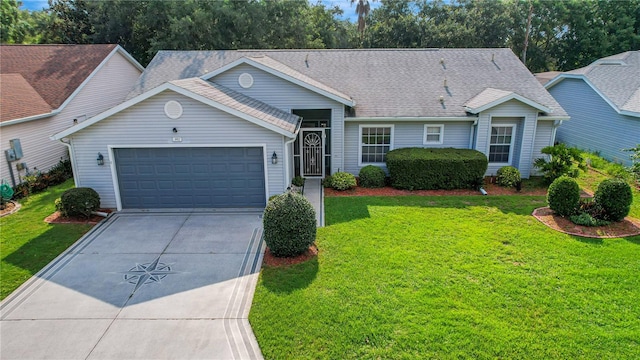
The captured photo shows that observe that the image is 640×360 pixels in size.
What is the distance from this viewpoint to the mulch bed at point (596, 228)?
33.9ft

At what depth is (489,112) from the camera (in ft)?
48.1

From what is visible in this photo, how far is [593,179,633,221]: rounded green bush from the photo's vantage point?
10750 millimetres

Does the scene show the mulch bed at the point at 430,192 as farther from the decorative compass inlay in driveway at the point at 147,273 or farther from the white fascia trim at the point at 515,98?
the decorative compass inlay in driveway at the point at 147,273

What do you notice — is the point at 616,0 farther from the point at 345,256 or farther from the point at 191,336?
the point at 191,336

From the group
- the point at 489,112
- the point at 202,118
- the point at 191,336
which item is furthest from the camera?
the point at 489,112

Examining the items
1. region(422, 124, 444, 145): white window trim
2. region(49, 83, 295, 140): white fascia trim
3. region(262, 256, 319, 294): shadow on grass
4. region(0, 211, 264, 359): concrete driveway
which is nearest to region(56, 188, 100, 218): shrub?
region(0, 211, 264, 359): concrete driveway

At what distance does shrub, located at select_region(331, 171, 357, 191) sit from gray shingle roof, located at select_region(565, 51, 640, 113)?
12.7 meters

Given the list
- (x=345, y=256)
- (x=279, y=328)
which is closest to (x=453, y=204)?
(x=345, y=256)

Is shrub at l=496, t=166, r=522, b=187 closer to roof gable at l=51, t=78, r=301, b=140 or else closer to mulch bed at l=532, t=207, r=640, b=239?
mulch bed at l=532, t=207, r=640, b=239

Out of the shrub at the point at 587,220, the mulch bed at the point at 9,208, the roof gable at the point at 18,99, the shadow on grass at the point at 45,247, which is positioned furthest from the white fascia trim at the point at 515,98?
the roof gable at the point at 18,99

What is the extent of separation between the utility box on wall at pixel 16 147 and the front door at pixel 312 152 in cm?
1104

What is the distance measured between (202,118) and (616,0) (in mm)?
38792

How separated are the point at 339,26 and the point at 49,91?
91.5ft

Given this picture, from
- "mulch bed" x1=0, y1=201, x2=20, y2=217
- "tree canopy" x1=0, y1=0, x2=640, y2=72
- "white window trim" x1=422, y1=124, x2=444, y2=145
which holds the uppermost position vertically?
"tree canopy" x1=0, y1=0, x2=640, y2=72
